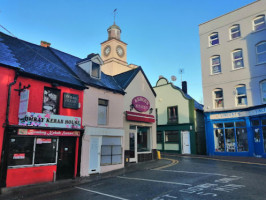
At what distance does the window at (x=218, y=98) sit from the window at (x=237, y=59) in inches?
112

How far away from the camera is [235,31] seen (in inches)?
822

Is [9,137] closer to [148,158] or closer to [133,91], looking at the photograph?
[133,91]

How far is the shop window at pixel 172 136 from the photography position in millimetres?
24859

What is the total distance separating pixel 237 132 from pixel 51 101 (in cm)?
1698

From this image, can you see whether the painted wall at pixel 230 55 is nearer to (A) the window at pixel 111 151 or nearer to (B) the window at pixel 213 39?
(B) the window at pixel 213 39

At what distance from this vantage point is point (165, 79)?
27609 millimetres

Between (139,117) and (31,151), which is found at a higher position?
(139,117)

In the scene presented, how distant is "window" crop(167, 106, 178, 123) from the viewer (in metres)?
25.5

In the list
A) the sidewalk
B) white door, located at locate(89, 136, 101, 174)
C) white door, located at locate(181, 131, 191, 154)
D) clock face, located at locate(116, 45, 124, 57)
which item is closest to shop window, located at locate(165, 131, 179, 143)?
white door, located at locate(181, 131, 191, 154)

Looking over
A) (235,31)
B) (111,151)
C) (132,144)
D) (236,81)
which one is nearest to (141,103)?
(132,144)

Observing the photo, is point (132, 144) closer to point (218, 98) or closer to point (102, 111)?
point (102, 111)

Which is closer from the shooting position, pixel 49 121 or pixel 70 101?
pixel 49 121

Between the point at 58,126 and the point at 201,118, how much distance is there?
19.2 meters

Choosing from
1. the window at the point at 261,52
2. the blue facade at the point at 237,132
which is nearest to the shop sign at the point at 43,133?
the blue facade at the point at 237,132
